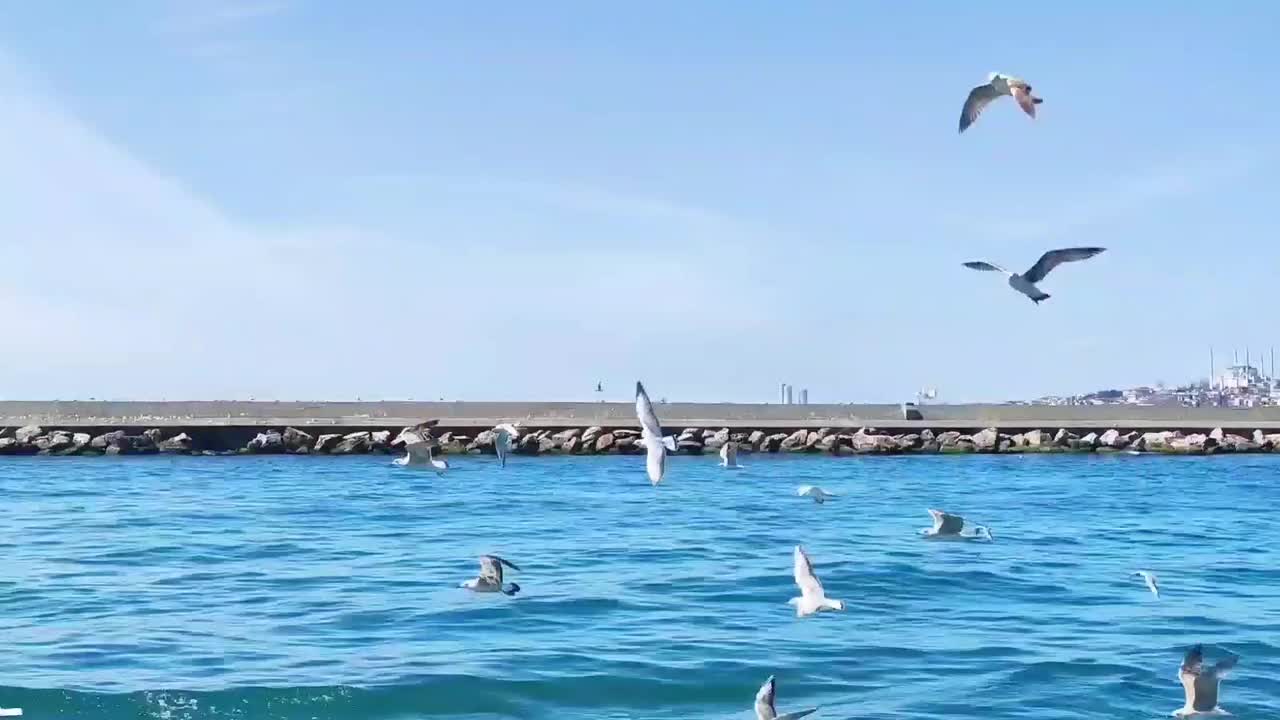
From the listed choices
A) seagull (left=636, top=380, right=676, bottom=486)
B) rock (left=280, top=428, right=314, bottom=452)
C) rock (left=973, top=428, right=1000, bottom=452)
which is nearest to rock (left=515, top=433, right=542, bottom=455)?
rock (left=280, top=428, right=314, bottom=452)

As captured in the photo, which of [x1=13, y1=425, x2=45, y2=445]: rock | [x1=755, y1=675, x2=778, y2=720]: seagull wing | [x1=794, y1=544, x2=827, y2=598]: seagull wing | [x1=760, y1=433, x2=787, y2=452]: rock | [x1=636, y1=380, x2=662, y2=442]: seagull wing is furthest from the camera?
[x1=760, y1=433, x2=787, y2=452]: rock

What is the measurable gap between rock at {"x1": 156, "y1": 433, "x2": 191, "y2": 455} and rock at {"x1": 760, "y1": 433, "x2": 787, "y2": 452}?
12.7 meters

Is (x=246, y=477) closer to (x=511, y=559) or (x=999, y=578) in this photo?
(x=511, y=559)

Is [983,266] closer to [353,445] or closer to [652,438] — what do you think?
[652,438]

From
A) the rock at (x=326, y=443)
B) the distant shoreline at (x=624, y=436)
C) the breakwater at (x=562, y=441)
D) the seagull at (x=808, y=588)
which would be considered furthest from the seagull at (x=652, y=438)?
the rock at (x=326, y=443)

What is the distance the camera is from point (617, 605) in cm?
1344

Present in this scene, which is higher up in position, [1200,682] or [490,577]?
[490,577]

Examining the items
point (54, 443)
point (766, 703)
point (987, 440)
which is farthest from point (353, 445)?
point (766, 703)

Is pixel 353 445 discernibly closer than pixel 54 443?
No

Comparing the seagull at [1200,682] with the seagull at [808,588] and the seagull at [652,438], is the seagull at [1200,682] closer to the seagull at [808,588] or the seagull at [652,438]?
the seagull at [808,588]

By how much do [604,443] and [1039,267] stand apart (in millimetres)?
26187

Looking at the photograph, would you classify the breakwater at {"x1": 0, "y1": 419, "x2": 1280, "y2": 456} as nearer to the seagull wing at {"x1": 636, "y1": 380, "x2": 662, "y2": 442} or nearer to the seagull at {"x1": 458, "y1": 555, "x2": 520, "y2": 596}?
the seagull at {"x1": 458, "y1": 555, "x2": 520, "y2": 596}

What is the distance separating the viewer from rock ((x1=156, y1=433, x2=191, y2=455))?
36156 mm

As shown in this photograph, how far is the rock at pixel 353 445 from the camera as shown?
118 ft
